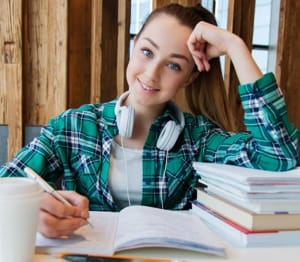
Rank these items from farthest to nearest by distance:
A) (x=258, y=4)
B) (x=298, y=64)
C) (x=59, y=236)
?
(x=258, y=4) → (x=298, y=64) → (x=59, y=236)

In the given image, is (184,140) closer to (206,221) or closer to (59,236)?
(206,221)

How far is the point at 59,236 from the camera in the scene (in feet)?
2.25

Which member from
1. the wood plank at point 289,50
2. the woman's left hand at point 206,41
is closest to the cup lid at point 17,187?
the woman's left hand at point 206,41

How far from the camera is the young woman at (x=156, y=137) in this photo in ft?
3.49

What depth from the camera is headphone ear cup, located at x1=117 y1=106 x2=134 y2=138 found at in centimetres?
116

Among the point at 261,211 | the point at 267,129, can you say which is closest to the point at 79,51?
the point at 267,129

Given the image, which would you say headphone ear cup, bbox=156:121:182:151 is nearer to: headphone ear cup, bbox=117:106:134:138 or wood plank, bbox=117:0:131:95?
headphone ear cup, bbox=117:106:134:138

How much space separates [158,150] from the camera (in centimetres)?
120

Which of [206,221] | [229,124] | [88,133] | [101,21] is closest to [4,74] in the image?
[101,21]

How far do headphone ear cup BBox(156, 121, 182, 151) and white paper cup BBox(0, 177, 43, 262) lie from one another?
0.67 m

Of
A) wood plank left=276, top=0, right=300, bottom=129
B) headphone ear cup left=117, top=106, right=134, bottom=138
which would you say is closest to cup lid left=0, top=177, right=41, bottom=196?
headphone ear cup left=117, top=106, right=134, bottom=138

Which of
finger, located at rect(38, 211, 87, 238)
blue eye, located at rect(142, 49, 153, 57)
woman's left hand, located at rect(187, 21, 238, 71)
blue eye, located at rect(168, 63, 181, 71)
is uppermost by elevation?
woman's left hand, located at rect(187, 21, 238, 71)

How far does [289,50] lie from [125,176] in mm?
1657

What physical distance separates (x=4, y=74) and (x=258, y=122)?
49.1 inches
